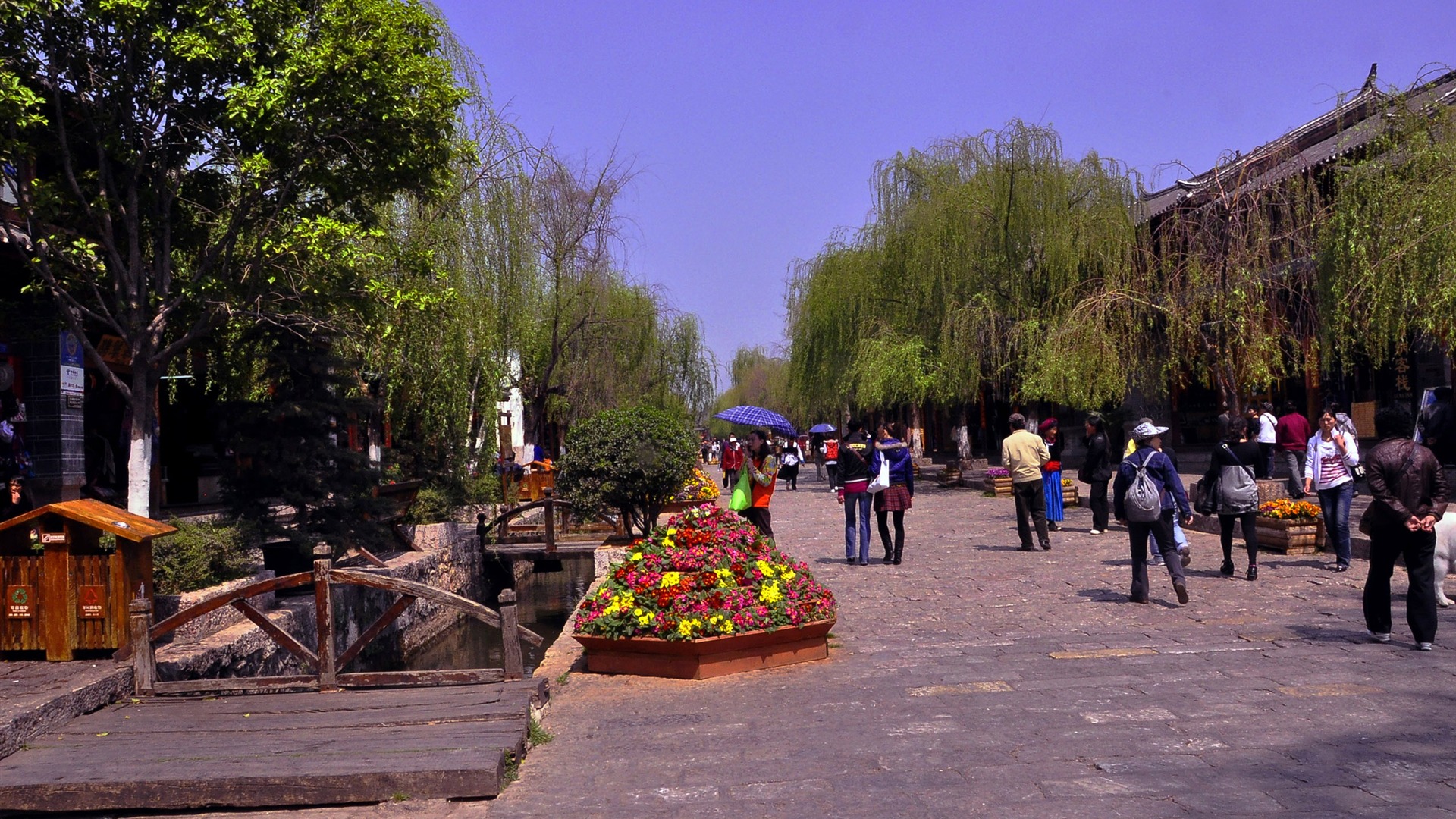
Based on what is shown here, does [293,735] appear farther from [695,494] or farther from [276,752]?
[695,494]

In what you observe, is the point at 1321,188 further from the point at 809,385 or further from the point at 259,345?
the point at 259,345

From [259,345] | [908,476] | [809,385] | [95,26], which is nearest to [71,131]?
[95,26]

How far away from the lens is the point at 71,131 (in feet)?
34.9

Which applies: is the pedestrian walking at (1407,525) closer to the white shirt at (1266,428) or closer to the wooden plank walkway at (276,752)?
the wooden plank walkway at (276,752)

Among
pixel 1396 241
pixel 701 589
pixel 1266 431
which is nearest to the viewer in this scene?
pixel 701 589

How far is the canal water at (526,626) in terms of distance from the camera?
13859 mm

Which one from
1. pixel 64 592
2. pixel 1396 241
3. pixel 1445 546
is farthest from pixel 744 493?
pixel 1396 241

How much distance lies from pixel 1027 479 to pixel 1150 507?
4345mm

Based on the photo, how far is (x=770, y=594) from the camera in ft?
25.7

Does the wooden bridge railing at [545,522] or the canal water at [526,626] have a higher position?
the wooden bridge railing at [545,522]

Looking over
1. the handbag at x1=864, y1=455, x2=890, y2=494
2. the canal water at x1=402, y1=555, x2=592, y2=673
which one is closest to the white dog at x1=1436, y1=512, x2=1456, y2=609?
the handbag at x1=864, y1=455, x2=890, y2=494

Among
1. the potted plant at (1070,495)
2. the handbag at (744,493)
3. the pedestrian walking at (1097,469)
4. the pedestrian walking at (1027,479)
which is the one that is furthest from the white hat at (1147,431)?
the potted plant at (1070,495)

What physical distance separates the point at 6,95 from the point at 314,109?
7.75 feet

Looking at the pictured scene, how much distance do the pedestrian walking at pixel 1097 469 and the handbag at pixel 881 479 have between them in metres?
3.37
